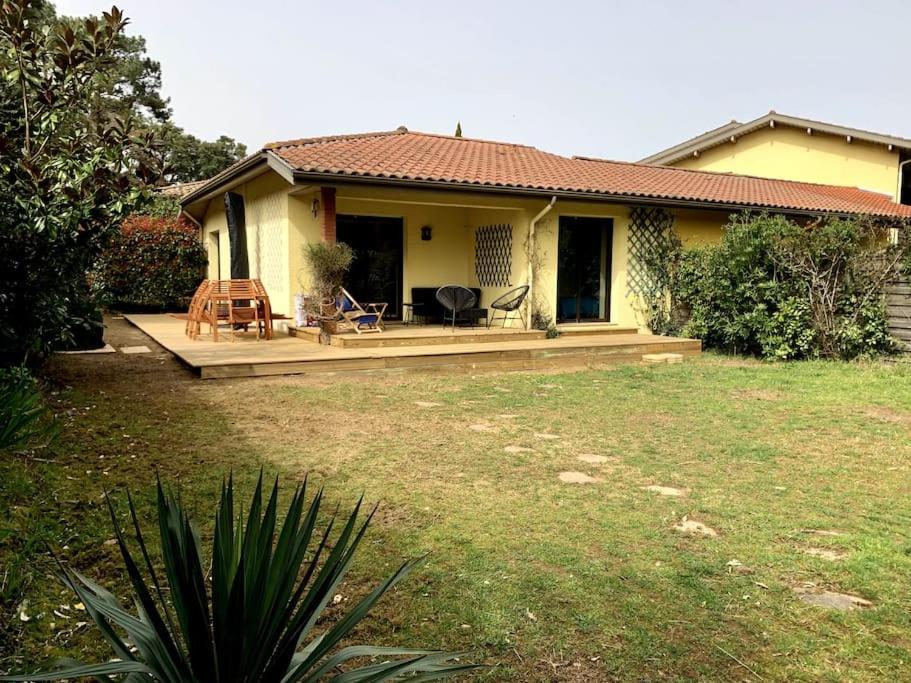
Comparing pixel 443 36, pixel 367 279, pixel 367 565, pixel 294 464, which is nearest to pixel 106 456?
pixel 294 464

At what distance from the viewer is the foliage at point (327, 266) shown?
33.3 feet

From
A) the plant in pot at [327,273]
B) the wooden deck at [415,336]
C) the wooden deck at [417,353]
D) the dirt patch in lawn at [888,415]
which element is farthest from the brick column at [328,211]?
the dirt patch in lawn at [888,415]

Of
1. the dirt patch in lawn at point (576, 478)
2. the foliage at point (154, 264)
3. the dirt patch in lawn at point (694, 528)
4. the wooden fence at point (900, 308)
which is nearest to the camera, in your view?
the dirt patch in lawn at point (694, 528)

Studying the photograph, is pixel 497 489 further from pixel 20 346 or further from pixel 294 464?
pixel 20 346

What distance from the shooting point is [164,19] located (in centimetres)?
938

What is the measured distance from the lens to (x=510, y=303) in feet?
38.6

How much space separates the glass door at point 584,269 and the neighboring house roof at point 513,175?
0.92 meters

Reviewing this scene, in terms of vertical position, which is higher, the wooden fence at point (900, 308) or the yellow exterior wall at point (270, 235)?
the yellow exterior wall at point (270, 235)

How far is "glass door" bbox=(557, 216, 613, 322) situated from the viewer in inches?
522

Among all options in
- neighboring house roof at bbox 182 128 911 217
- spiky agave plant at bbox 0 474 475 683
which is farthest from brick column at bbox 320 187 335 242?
spiky agave plant at bbox 0 474 475 683

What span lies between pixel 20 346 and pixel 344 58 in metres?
13.9

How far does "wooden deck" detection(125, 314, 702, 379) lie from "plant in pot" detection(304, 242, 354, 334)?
49 cm

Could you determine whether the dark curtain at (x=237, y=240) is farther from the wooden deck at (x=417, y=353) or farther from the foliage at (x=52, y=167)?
the foliage at (x=52, y=167)

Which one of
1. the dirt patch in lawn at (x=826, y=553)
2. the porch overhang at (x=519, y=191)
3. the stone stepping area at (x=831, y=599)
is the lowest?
the stone stepping area at (x=831, y=599)
